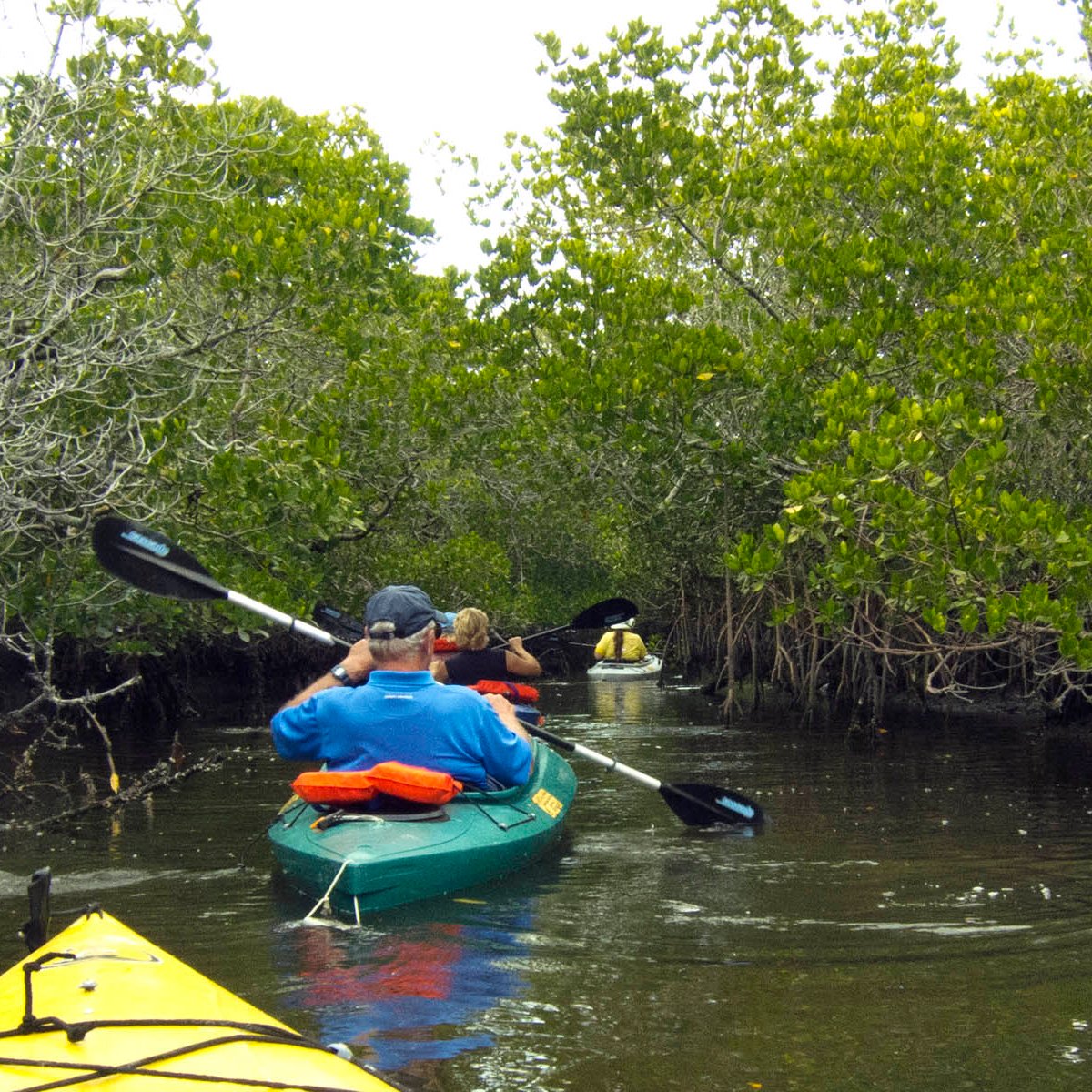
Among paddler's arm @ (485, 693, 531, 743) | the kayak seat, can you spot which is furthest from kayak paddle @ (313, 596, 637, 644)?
the kayak seat

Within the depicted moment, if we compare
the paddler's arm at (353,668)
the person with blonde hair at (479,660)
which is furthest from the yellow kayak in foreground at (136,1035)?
the person with blonde hair at (479,660)

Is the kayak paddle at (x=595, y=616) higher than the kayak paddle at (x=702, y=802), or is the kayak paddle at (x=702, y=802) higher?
the kayak paddle at (x=595, y=616)

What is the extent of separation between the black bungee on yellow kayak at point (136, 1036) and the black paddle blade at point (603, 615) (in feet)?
20.1

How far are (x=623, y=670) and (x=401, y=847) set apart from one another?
65.2ft

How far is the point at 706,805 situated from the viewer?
8422 millimetres

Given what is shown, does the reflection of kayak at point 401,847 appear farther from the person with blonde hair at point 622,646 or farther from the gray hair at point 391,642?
the person with blonde hair at point 622,646

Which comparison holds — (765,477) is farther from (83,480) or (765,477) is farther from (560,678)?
(560,678)

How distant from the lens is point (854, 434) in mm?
9062

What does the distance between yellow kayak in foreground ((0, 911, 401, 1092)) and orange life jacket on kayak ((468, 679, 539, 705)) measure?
5.26 metres

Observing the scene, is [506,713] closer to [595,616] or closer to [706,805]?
[706,805]

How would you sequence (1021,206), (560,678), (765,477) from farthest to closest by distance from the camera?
(560,678) → (765,477) → (1021,206)

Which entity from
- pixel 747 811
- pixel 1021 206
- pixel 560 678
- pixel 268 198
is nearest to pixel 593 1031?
pixel 747 811

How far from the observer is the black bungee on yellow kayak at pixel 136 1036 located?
2910mm

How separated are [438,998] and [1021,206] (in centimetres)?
848
